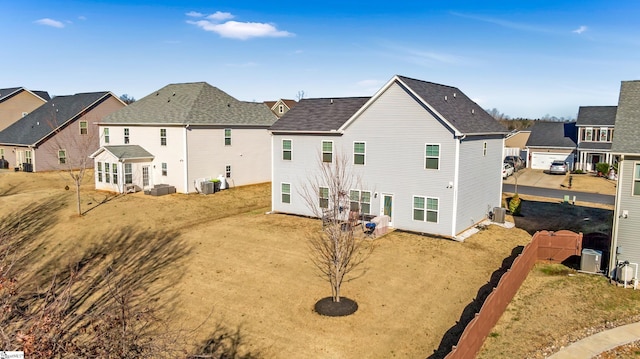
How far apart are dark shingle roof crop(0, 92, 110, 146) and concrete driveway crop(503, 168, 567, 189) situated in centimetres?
4947

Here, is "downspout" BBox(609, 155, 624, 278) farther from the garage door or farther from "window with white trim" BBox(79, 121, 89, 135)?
"window with white trim" BBox(79, 121, 89, 135)

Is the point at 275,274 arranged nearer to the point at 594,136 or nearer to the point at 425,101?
the point at 425,101

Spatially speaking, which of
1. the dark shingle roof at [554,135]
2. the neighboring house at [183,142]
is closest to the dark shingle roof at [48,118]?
the neighboring house at [183,142]

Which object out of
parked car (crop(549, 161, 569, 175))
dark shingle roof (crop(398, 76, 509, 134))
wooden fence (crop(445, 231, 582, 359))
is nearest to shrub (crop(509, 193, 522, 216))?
dark shingle roof (crop(398, 76, 509, 134))

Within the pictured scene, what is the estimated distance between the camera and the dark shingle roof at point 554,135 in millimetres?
57750

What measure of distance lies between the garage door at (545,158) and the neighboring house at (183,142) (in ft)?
123

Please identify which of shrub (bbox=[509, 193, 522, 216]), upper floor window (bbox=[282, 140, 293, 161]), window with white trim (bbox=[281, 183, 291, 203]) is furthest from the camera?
window with white trim (bbox=[281, 183, 291, 203])

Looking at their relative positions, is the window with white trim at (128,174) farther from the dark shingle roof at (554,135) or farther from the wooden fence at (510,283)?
the dark shingle roof at (554,135)

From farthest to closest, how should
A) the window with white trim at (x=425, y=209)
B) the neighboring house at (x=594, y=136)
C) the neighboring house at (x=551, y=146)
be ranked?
the neighboring house at (x=551, y=146) → the neighboring house at (x=594, y=136) → the window with white trim at (x=425, y=209)

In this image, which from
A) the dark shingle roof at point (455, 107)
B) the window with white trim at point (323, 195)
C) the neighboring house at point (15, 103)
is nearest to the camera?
the dark shingle roof at point (455, 107)

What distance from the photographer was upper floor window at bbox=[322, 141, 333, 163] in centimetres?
2950

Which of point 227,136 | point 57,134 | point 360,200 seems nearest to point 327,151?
point 360,200

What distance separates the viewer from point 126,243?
24.9m

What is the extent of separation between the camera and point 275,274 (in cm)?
2002
